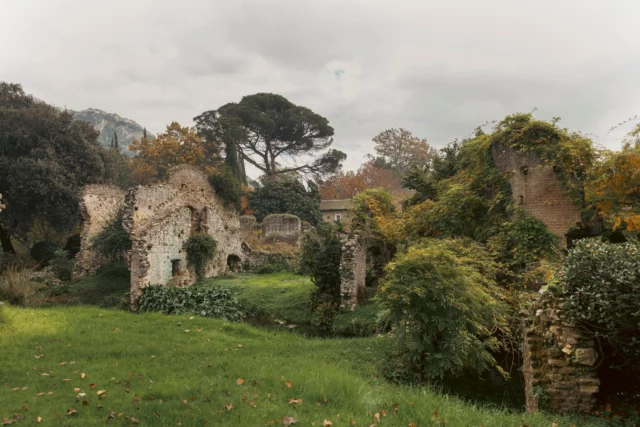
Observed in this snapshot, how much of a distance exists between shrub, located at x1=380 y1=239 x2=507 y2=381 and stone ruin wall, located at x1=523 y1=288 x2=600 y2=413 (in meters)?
1.31

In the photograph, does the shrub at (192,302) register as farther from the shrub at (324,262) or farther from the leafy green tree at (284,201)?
the leafy green tree at (284,201)

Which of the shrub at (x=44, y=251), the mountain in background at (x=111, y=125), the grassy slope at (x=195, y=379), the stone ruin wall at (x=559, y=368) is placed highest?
the mountain in background at (x=111, y=125)

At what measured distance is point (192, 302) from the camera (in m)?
13.4

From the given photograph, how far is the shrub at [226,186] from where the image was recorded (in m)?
21.2

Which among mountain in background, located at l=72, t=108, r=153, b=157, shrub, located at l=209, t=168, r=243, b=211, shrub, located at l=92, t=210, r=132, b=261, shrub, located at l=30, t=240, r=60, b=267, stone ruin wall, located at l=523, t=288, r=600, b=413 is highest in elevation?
mountain in background, located at l=72, t=108, r=153, b=157

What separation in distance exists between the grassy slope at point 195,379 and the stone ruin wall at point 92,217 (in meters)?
9.67

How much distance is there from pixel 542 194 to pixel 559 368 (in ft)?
21.6

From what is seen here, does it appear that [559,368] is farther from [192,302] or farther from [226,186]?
[226,186]

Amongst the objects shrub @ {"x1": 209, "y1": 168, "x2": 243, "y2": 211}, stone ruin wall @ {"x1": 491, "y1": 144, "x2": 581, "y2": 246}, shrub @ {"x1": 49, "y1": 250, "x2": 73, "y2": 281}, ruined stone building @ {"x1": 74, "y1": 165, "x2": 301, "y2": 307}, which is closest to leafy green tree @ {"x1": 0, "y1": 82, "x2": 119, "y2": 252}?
ruined stone building @ {"x1": 74, "y1": 165, "x2": 301, "y2": 307}

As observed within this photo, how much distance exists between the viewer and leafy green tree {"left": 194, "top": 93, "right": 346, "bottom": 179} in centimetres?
3912

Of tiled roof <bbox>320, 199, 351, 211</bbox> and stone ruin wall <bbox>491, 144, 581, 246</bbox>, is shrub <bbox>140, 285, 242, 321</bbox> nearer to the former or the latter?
stone ruin wall <bbox>491, 144, 581, 246</bbox>

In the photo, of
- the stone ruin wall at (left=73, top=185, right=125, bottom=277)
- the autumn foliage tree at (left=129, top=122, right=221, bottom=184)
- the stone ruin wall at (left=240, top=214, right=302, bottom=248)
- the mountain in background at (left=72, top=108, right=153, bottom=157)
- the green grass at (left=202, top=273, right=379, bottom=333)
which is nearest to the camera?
the green grass at (left=202, top=273, right=379, bottom=333)

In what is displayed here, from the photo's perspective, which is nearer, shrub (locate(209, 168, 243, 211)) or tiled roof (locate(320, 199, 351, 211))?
shrub (locate(209, 168, 243, 211))

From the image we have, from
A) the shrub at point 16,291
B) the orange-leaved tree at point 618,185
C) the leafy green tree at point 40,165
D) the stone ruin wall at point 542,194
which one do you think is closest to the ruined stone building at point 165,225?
the shrub at point 16,291
